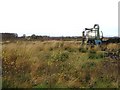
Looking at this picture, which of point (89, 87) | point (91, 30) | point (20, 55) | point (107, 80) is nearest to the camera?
point (89, 87)

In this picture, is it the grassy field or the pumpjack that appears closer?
the grassy field

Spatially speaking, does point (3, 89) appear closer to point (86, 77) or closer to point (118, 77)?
point (86, 77)

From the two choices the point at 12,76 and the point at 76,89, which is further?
the point at 12,76

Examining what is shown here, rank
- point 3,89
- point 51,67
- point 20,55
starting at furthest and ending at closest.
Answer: point 20,55, point 51,67, point 3,89

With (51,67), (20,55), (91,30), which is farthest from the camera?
(91,30)

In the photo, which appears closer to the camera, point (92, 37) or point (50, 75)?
point (50, 75)

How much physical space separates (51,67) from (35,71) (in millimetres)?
822

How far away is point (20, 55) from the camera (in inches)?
466

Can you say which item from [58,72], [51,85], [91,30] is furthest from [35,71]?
[91,30]

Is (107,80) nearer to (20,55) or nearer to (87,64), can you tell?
(87,64)

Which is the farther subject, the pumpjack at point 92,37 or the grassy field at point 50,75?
the pumpjack at point 92,37

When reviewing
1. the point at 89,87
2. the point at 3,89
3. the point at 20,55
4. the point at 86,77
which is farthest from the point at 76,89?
the point at 20,55

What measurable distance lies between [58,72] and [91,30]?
18560mm

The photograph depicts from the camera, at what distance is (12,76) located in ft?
30.5
